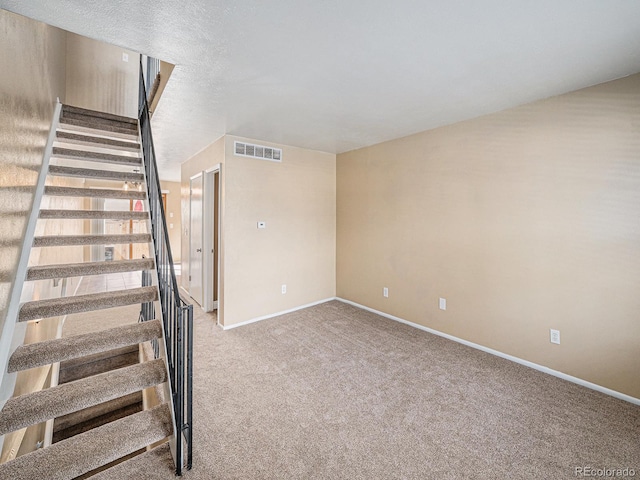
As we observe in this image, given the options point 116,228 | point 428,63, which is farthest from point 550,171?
point 116,228

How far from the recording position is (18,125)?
189 cm

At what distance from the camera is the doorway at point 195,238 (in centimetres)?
445

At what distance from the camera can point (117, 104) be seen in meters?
4.83

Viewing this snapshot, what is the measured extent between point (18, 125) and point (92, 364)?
2.53m

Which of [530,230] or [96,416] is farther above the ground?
[530,230]

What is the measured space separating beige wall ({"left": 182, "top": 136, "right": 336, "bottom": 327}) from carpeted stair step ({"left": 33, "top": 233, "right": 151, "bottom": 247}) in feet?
3.67

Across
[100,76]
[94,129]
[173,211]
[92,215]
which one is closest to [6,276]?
[92,215]

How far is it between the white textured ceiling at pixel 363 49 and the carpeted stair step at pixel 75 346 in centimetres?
193

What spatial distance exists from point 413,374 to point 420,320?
3.76 feet

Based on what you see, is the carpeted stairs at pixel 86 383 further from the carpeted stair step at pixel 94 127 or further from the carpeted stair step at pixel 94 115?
the carpeted stair step at pixel 94 115

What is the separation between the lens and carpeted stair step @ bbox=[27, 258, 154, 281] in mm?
2035

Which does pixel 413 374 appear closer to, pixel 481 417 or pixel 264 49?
pixel 481 417

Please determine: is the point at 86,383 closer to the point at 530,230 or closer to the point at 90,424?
the point at 90,424

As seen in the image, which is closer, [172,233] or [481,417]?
[481,417]
